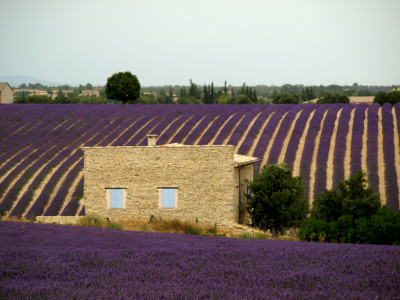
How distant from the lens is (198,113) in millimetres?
52062

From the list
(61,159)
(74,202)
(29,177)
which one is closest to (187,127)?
(61,159)

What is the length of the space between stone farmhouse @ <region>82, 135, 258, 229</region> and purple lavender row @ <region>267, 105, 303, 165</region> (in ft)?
47.2

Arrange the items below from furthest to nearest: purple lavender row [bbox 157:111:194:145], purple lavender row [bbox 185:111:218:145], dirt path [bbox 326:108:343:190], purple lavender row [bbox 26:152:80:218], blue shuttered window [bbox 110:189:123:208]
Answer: purple lavender row [bbox 157:111:194:145] → purple lavender row [bbox 185:111:218:145] → dirt path [bbox 326:108:343:190] → purple lavender row [bbox 26:152:80:218] → blue shuttered window [bbox 110:189:123:208]

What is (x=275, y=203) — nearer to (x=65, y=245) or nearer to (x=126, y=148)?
(x=126, y=148)

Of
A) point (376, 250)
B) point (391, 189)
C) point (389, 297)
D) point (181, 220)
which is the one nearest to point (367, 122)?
point (391, 189)

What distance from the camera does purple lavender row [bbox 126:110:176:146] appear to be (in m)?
42.9

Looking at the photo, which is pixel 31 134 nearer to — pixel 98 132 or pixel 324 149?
pixel 98 132

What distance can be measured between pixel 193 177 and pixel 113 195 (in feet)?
13.0

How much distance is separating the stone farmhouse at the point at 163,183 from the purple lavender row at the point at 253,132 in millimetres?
15673

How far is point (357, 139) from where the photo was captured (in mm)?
43188

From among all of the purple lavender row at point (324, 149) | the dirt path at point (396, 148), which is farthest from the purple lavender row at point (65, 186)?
the dirt path at point (396, 148)

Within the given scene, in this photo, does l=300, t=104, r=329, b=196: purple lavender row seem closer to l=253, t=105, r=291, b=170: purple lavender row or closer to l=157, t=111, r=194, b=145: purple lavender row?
l=253, t=105, r=291, b=170: purple lavender row

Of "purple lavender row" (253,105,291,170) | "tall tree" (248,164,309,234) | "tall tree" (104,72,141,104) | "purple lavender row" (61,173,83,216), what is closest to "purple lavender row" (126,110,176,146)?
"purple lavender row" (61,173,83,216)

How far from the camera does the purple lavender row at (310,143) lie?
120ft
